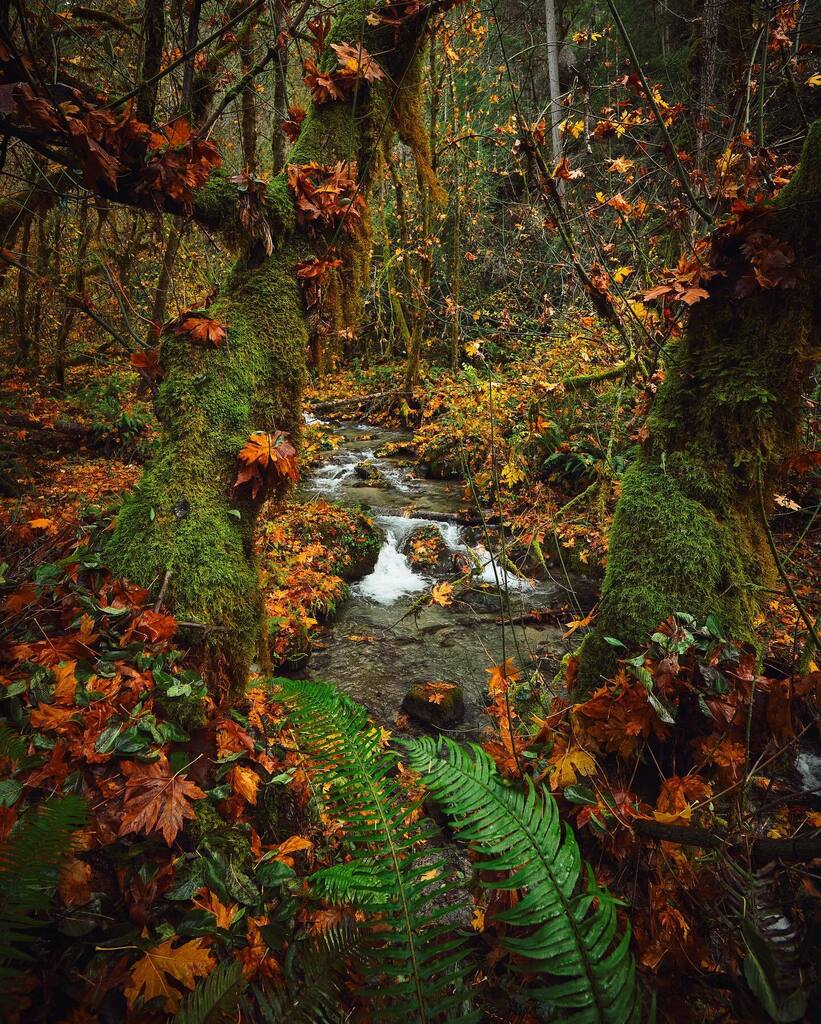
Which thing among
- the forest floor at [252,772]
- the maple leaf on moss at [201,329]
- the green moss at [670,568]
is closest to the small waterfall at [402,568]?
the forest floor at [252,772]

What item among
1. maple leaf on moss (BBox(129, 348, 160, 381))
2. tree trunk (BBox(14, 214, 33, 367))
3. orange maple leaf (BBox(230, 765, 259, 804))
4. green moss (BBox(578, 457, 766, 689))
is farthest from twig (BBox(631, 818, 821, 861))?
tree trunk (BBox(14, 214, 33, 367))

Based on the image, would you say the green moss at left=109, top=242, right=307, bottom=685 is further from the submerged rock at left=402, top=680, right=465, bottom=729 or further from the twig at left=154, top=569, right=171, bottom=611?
the submerged rock at left=402, top=680, right=465, bottom=729

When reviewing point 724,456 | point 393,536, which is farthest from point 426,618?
point 724,456

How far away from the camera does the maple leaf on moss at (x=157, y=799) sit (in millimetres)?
1571

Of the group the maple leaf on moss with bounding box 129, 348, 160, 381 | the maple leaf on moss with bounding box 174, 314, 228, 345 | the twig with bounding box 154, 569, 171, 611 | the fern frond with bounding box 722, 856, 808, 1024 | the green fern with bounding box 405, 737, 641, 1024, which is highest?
the maple leaf on moss with bounding box 174, 314, 228, 345

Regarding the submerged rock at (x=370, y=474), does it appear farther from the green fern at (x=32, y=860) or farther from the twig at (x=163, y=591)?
the green fern at (x=32, y=860)

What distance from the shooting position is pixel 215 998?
1.01m

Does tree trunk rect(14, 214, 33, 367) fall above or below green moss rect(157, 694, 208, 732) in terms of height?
above

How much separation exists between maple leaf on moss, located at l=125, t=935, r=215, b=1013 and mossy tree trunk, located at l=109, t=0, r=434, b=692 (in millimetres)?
1170

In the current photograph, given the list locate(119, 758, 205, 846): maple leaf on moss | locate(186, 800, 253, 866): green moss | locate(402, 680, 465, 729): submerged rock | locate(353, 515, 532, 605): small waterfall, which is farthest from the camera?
locate(353, 515, 532, 605): small waterfall

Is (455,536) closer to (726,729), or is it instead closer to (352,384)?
(726,729)

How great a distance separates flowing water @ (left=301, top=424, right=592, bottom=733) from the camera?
4.69 m

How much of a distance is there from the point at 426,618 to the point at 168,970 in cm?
478

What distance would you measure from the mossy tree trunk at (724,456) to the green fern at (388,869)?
4.26 ft
